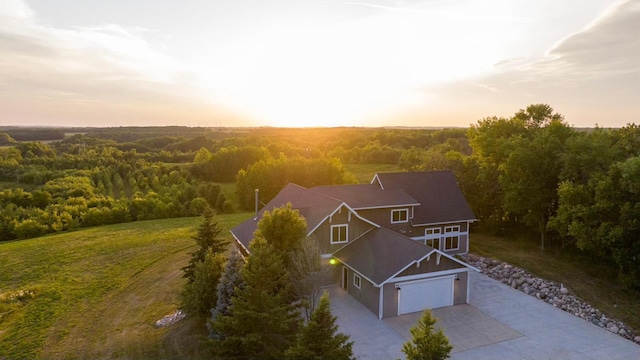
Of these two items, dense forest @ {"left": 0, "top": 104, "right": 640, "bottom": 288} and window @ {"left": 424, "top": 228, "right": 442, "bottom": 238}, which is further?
window @ {"left": 424, "top": 228, "right": 442, "bottom": 238}

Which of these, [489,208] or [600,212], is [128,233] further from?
[600,212]

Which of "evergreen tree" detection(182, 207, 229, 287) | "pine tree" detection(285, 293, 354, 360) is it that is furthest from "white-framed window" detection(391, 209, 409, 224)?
"pine tree" detection(285, 293, 354, 360)

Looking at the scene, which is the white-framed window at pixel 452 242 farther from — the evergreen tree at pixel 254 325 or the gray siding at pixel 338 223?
the evergreen tree at pixel 254 325

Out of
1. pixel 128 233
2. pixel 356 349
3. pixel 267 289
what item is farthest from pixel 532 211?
pixel 128 233

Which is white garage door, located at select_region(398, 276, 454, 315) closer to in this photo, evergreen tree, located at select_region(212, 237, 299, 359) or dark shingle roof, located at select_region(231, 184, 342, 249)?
dark shingle roof, located at select_region(231, 184, 342, 249)

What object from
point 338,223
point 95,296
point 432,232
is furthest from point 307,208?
point 95,296

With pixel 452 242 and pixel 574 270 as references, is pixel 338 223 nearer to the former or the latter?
pixel 452 242
